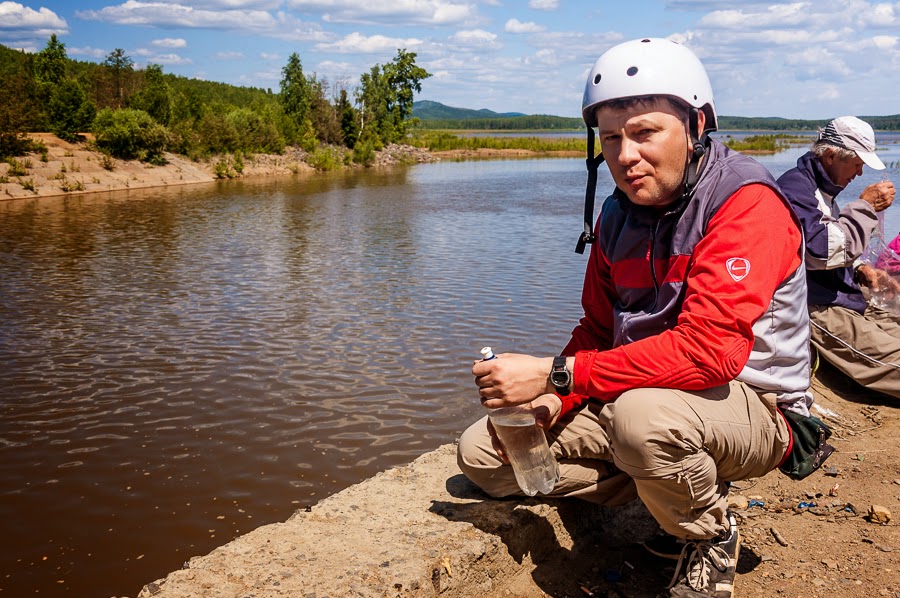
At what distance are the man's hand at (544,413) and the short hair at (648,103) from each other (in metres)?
1.11

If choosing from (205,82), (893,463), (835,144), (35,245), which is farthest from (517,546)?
(205,82)

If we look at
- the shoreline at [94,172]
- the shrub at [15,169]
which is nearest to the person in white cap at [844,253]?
the shoreline at [94,172]

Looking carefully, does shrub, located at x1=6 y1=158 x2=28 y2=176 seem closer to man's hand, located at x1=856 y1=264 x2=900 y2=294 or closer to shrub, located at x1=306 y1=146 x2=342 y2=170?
shrub, located at x1=306 y1=146 x2=342 y2=170

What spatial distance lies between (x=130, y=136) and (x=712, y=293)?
36104 millimetres

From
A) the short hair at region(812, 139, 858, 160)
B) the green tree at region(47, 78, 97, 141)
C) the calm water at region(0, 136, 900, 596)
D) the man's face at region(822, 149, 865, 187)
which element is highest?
the green tree at region(47, 78, 97, 141)

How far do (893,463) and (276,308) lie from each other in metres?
7.40

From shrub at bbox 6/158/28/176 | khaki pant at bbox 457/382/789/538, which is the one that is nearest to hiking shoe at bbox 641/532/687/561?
khaki pant at bbox 457/382/789/538

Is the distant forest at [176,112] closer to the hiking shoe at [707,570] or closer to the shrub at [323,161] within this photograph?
the shrub at [323,161]

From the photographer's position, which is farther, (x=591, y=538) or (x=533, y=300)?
(x=533, y=300)

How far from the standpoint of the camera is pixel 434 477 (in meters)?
3.71

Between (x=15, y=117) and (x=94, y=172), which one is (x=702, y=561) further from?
(x=94, y=172)

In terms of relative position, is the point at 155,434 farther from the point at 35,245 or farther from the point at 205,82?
the point at 205,82

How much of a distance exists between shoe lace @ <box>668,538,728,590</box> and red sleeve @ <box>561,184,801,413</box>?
0.64m

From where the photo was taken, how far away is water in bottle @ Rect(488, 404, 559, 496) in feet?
9.37
